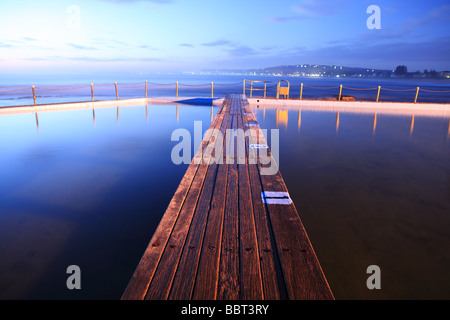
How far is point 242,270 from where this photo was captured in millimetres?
1808

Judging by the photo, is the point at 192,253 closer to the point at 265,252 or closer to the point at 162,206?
the point at 265,252

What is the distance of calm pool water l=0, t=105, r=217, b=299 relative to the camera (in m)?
2.59

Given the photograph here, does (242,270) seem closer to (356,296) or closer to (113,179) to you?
(356,296)

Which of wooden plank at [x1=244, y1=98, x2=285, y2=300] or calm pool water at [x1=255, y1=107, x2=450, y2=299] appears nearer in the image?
wooden plank at [x1=244, y1=98, x2=285, y2=300]

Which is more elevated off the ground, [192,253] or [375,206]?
[192,253]

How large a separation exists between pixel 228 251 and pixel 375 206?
287cm

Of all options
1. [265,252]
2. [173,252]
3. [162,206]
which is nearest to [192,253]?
[173,252]

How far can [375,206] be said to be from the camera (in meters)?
3.88

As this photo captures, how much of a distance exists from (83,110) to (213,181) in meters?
11.9

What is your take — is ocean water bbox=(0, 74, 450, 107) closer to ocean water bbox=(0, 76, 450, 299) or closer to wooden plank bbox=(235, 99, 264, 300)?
ocean water bbox=(0, 76, 450, 299)

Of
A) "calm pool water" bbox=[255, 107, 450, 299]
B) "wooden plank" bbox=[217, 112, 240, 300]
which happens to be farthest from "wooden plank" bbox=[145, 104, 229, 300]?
"calm pool water" bbox=[255, 107, 450, 299]

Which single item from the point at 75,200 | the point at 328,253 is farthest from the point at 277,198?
the point at 75,200

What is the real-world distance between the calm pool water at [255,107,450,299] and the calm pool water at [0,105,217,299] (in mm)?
2168
